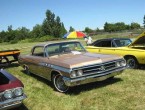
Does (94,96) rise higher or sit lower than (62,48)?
lower

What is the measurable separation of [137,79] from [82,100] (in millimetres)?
2704

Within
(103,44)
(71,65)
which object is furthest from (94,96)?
(103,44)

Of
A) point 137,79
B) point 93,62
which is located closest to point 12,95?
point 93,62

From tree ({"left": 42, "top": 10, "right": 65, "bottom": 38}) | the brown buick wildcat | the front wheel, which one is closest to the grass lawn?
the front wheel

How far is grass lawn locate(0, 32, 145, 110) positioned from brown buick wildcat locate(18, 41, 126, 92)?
14.5 inches

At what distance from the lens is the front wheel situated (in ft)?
23.2

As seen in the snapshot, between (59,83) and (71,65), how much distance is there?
98 cm

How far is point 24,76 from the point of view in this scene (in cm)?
1008

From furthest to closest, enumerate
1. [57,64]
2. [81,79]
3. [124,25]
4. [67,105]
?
1. [124,25]
2. [57,64]
3. [81,79]
4. [67,105]

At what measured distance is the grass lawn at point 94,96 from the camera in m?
5.88

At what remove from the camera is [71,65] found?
653 centimetres

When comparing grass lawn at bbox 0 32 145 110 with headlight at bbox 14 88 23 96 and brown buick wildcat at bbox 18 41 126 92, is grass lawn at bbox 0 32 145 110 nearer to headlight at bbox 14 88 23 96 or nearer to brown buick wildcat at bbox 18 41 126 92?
brown buick wildcat at bbox 18 41 126 92

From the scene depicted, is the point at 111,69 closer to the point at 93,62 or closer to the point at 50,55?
the point at 93,62

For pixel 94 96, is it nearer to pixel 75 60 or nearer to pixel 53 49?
pixel 75 60
